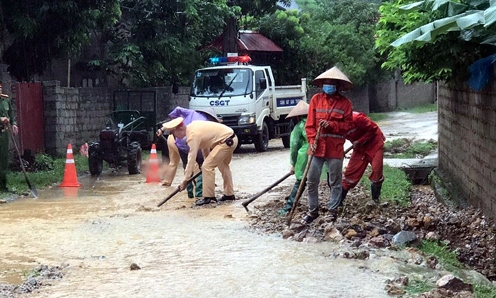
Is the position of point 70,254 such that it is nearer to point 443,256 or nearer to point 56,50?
point 443,256

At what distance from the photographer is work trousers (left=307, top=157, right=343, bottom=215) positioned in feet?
31.3

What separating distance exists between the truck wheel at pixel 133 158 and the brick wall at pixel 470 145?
20.0 ft

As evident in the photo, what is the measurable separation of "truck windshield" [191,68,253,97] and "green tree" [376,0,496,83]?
8934mm

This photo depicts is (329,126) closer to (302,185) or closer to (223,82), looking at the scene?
(302,185)

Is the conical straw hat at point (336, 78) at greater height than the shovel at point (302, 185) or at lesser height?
greater

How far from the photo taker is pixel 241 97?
20.5 metres

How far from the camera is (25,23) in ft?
53.8

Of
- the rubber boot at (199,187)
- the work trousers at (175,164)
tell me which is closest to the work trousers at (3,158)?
the work trousers at (175,164)

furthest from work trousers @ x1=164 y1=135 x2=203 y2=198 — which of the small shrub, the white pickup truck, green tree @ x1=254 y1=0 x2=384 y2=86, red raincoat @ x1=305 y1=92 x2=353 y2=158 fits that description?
green tree @ x1=254 y1=0 x2=384 y2=86

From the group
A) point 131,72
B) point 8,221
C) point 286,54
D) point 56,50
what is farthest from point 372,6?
point 8,221

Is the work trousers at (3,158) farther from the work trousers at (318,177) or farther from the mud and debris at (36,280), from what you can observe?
the work trousers at (318,177)

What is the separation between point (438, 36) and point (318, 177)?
2.13 meters

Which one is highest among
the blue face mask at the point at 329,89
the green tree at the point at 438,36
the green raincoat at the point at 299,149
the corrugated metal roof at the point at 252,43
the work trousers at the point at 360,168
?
the corrugated metal roof at the point at 252,43

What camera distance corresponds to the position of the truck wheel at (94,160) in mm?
16016
